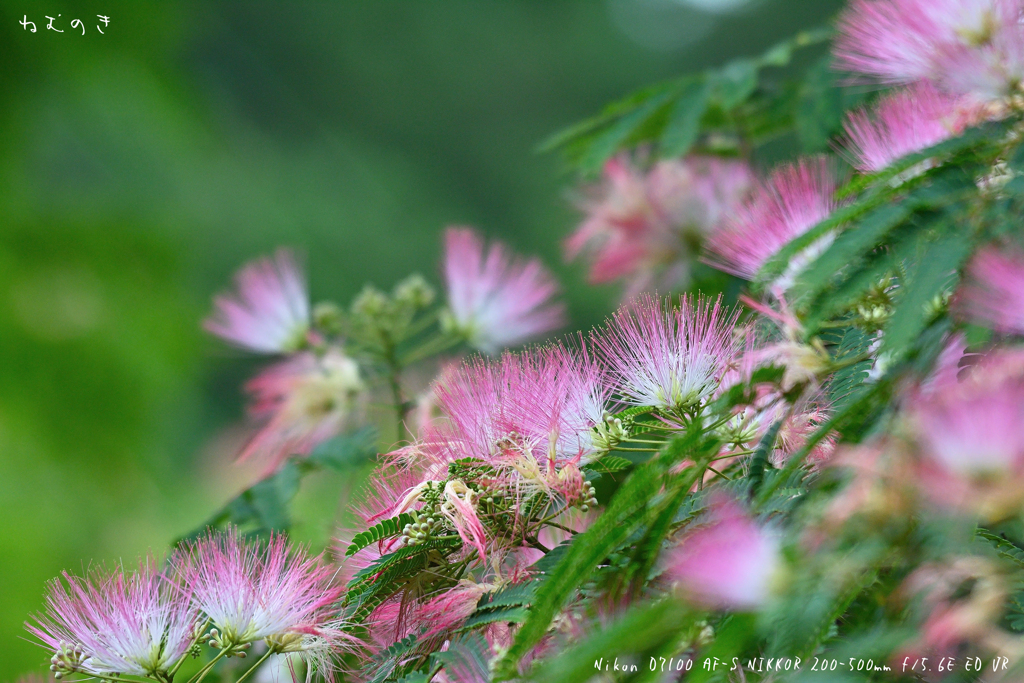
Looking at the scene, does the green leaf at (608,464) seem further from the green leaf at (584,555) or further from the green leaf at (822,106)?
the green leaf at (822,106)

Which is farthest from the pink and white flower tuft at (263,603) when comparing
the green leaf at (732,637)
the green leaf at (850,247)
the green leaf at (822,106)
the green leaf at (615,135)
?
the green leaf at (822,106)

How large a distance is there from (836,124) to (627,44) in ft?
28.0

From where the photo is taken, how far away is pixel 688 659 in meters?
0.60

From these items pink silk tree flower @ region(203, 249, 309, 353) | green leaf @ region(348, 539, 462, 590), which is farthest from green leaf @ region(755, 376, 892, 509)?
pink silk tree flower @ region(203, 249, 309, 353)

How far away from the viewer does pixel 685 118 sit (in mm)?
1298

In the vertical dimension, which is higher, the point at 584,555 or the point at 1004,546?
the point at 584,555

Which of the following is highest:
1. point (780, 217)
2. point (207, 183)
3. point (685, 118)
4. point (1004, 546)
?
point (207, 183)

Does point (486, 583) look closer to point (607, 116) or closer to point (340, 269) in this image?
point (607, 116)

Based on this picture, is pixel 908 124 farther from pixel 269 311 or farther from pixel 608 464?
pixel 269 311

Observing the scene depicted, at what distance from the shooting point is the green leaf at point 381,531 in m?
0.71

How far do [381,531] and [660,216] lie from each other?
2.88 feet

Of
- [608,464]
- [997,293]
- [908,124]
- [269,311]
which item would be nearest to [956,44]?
[908,124]

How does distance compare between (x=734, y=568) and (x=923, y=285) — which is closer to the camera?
(x=734, y=568)

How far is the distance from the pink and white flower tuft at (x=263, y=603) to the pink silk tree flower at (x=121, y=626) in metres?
0.02
